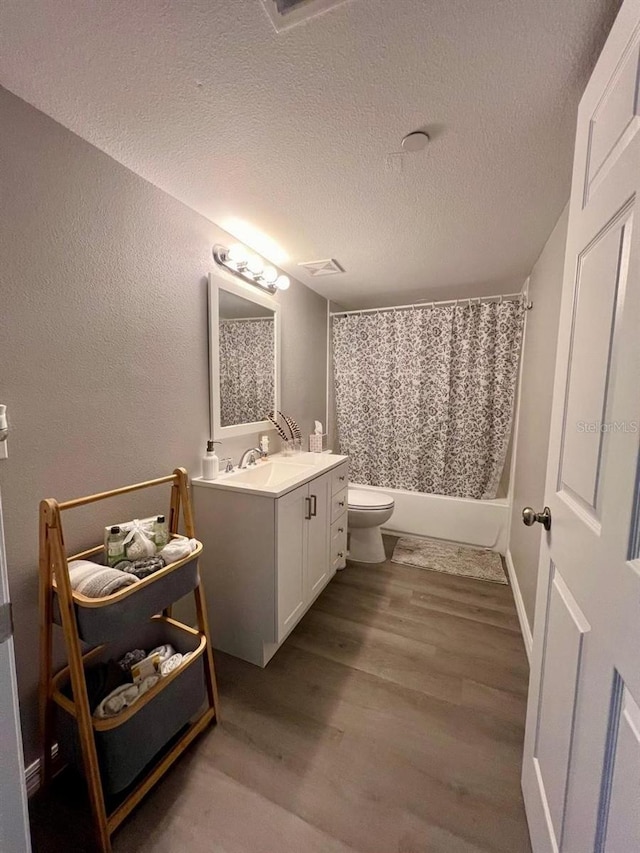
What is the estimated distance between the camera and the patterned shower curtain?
182cm

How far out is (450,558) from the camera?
8.43 ft

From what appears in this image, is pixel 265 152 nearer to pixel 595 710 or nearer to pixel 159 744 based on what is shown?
pixel 595 710

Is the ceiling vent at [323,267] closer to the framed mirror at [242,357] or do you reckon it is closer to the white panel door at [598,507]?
the framed mirror at [242,357]

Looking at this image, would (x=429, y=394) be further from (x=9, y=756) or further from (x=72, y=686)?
(x=9, y=756)

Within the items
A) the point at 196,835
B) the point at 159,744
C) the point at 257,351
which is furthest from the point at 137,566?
the point at 257,351

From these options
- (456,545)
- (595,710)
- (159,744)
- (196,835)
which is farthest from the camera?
(456,545)

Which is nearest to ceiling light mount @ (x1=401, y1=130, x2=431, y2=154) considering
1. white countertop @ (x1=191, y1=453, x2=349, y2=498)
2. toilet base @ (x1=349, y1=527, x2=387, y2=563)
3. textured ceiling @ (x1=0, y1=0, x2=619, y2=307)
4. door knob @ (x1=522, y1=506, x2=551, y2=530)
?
textured ceiling @ (x1=0, y1=0, x2=619, y2=307)

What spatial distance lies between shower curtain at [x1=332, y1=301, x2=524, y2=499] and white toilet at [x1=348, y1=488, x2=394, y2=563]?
1.86 feet

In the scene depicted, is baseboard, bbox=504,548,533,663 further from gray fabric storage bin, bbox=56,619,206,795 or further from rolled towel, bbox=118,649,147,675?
rolled towel, bbox=118,649,147,675

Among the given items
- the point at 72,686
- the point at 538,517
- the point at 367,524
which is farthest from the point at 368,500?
the point at 72,686

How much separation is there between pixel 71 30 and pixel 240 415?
1.49 m

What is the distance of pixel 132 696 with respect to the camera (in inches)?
40.7

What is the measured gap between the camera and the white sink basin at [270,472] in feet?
6.21

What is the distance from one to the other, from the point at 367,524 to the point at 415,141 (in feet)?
7.16
